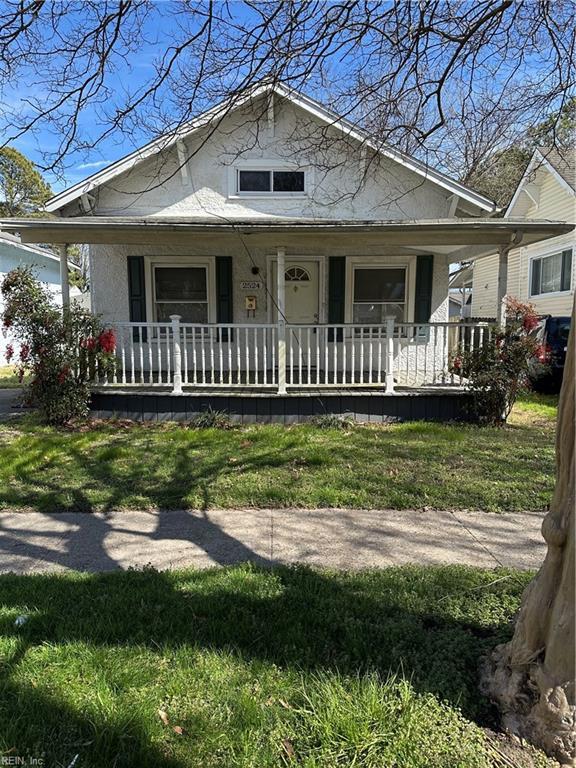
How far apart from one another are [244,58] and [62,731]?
4763 mm

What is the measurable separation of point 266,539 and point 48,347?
5.62m

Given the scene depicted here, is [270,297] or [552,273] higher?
[552,273]

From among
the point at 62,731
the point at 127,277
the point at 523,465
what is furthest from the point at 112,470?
the point at 127,277

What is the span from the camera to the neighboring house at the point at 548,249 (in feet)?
44.0

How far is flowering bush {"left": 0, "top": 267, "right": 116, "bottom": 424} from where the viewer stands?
7.97 metres

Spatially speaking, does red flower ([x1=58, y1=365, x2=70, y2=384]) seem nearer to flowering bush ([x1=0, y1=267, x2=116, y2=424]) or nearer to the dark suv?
flowering bush ([x1=0, y1=267, x2=116, y2=424])

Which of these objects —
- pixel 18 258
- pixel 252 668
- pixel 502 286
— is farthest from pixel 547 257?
pixel 18 258

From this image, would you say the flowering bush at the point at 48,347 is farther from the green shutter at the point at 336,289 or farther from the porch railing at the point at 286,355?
the green shutter at the point at 336,289

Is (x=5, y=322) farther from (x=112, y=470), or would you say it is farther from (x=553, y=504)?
(x=553, y=504)

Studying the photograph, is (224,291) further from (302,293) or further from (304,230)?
(304,230)

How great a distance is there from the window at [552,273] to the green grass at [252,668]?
1295 centimetres

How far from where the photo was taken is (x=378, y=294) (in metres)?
10.9

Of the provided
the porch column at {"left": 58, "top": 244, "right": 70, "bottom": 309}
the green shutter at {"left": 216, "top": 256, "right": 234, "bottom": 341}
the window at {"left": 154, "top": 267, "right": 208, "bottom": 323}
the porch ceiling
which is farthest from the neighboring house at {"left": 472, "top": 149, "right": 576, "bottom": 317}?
the porch column at {"left": 58, "top": 244, "right": 70, "bottom": 309}

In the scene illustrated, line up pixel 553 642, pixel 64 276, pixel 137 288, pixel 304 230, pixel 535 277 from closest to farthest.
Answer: pixel 553 642 → pixel 304 230 → pixel 64 276 → pixel 137 288 → pixel 535 277
